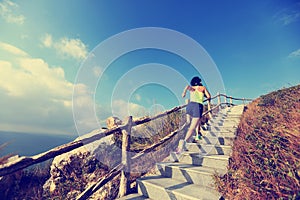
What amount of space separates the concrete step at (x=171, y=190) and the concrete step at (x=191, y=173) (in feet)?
0.34

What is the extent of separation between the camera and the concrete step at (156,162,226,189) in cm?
317

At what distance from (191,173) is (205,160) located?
598 mm

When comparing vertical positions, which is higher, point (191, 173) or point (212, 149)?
point (212, 149)

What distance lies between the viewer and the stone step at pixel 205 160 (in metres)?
3.52

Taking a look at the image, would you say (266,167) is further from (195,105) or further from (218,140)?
→ (195,105)

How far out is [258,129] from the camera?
404 cm

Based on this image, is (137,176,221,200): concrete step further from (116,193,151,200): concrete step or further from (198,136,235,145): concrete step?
(198,136,235,145): concrete step

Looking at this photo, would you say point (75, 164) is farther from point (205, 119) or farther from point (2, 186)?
point (205, 119)

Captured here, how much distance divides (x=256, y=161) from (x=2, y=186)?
20.8ft

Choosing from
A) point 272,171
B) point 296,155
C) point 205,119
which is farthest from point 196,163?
point 205,119

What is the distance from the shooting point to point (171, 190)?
297 centimetres

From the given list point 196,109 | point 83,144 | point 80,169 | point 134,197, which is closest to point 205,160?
point 196,109

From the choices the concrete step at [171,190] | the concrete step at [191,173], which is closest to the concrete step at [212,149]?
the concrete step at [191,173]

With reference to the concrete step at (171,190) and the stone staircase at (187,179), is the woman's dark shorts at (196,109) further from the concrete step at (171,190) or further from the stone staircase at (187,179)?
the concrete step at (171,190)
